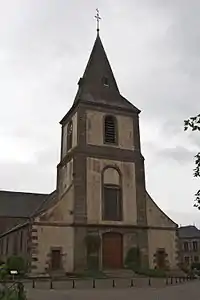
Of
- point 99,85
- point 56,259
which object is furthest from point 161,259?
point 99,85

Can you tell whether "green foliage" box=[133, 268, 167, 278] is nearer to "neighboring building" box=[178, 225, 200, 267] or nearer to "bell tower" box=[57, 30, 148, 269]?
"bell tower" box=[57, 30, 148, 269]

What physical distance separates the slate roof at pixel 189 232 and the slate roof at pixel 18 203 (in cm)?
3315

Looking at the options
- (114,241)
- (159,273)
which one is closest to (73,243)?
(114,241)

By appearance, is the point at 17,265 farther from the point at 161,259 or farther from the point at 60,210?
the point at 161,259

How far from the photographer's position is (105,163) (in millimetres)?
32500

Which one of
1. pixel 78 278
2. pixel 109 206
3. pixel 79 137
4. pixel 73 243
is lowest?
pixel 78 278

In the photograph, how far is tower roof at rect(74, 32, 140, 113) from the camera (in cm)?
3497

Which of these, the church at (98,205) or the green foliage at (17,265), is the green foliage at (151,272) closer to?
the church at (98,205)

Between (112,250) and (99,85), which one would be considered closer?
(112,250)

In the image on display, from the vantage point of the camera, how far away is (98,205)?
102ft

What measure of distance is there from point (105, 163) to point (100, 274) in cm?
899

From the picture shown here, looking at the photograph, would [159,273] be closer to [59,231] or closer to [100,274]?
[100,274]

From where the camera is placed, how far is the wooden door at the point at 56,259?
94.3ft

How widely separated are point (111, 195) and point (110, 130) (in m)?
5.81
